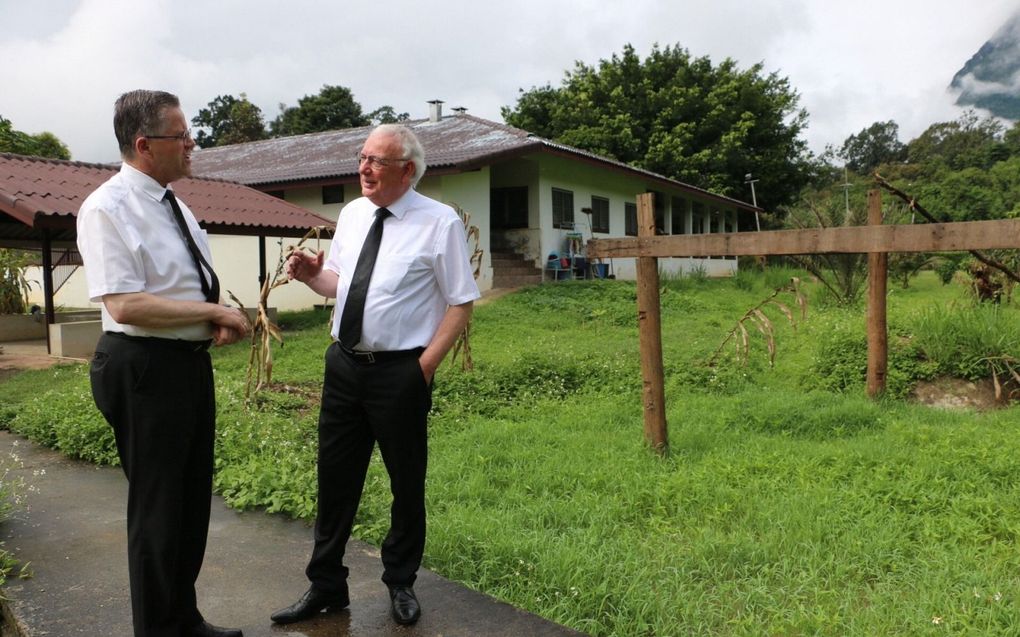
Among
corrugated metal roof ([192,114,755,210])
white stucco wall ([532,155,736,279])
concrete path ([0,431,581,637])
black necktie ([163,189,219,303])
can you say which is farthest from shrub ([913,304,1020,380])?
white stucco wall ([532,155,736,279])

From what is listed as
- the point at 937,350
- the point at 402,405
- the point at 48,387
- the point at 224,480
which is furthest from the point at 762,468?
the point at 48,387

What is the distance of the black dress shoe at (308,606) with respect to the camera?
2887mm

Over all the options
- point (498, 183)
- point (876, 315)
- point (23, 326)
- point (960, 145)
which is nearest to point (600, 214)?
point (498, 183)

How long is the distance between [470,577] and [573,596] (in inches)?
20.3

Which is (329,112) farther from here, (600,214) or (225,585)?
(225,585)

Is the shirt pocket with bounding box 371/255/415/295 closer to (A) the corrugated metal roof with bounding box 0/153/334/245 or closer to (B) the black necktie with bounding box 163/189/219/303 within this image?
(B) the black necktie with bounding box 163/189/219/303

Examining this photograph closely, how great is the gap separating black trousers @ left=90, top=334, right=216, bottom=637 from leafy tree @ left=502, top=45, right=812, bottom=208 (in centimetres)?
2911

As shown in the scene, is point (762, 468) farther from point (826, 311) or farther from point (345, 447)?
point (826, 311)

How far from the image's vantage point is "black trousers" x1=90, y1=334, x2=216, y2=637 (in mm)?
2422

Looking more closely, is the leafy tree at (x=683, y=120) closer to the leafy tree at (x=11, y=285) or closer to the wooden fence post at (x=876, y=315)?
the leafy tree at (x=11, y=285)

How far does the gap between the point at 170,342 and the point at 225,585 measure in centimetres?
131

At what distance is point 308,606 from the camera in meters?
2.91

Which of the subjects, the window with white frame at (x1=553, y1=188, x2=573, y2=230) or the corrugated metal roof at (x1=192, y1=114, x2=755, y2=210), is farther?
the window with white frame at (x1=553, y1=188, x2=573, y2=230)

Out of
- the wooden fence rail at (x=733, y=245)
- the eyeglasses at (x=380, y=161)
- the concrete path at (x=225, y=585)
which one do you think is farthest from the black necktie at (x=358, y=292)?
the wooden fence rail at (x=733, y=245)
